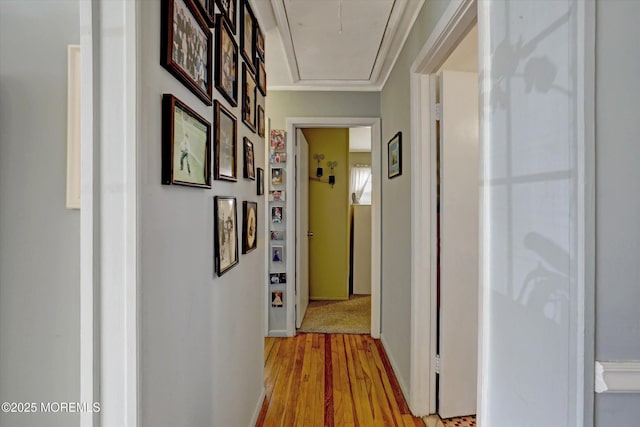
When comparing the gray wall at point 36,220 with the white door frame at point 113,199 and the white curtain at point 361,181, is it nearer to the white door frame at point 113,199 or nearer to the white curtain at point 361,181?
the white door frame at point 113,199

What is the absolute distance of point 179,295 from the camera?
3.12ft

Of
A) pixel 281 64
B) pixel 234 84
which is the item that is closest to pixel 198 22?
pixel 234 84

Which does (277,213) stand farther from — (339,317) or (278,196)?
(339,317)

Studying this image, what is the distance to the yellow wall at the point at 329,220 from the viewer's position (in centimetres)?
452

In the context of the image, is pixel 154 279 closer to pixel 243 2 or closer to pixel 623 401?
pixel 623 401

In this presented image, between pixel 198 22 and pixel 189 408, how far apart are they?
1190 mm

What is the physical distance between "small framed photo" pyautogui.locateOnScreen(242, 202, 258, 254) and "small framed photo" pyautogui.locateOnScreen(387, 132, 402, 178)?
3.71ft

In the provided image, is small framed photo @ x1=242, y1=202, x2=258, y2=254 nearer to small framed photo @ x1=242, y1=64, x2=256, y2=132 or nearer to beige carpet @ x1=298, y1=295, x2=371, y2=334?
small framed photo @ x1=242, y1=64, x2=256, y2=132

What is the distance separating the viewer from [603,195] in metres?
0.79

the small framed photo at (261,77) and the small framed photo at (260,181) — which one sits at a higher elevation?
the small framed photo at (261,77)

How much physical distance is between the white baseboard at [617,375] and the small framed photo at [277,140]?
289 cm

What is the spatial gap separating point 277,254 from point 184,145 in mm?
2431

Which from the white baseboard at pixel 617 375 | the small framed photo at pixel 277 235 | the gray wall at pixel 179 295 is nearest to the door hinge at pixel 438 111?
the gray wall at pixel 179 295

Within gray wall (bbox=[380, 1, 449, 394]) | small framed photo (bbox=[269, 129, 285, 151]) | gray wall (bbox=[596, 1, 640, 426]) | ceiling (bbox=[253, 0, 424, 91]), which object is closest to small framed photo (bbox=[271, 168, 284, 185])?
small framed photo (bbox=[269, 129, 285, 151])
